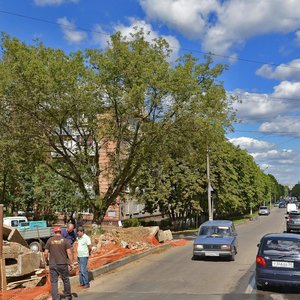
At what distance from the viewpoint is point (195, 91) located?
23672mm

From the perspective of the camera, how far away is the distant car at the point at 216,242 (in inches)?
721

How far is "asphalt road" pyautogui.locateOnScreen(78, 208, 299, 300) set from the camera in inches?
436

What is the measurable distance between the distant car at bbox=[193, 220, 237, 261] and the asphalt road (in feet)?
1.20

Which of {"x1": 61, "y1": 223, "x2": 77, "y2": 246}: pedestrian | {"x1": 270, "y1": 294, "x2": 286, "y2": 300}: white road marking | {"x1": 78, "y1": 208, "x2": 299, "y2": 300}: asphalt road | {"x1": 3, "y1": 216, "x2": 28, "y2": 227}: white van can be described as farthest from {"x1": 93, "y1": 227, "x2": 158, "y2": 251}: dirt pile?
{"x1": 270, "y1": 294, "x2": 286, "y2": 300}: white road marking

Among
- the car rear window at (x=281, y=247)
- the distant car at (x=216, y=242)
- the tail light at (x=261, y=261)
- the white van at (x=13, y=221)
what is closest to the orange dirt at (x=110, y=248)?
the distant car at (x=216, y=242)

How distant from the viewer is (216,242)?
730 inches

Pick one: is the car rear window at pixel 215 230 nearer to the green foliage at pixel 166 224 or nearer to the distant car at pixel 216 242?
the distant car at pixel 216 242

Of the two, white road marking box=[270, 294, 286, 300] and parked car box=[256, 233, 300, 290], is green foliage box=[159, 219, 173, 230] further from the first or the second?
white road marking box=[270, 294, 286, 300]

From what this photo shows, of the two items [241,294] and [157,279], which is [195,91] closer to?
[157,279]

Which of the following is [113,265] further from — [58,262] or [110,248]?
[58,262]

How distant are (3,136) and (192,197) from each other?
21.0 metres

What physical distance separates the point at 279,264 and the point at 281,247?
524 millimetres

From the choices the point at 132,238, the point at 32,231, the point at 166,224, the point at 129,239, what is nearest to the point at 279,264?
the point at 129,239

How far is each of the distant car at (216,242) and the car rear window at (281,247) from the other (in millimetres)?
6485
